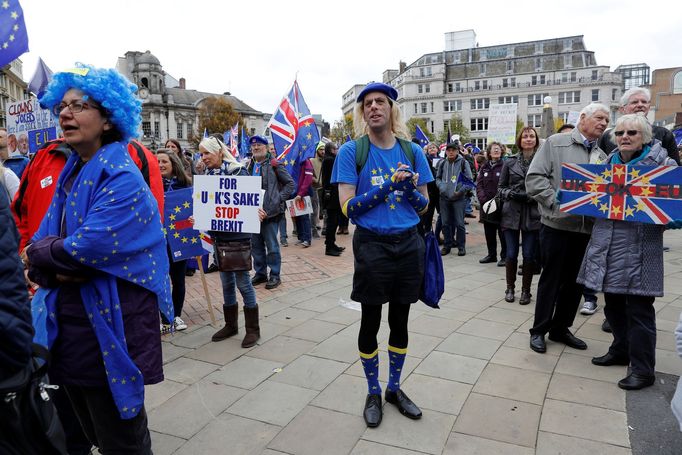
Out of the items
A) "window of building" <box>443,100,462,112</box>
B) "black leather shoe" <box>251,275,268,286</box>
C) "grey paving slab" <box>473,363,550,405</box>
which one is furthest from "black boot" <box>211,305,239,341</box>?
"window of building" <box>443,100,462,112</box>

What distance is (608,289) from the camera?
378 cm

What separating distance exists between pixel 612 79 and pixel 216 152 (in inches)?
3311

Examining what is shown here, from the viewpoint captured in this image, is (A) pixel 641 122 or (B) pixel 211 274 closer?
(A) pixel 641 122

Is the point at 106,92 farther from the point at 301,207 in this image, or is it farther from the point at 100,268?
the point at 301,207

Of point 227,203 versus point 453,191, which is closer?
point 227,203

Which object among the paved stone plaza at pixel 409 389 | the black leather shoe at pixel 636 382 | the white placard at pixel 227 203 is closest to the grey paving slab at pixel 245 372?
the paved stone plaza at pixel 409 389

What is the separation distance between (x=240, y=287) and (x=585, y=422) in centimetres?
310

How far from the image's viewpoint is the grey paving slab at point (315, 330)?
4816 millimetres

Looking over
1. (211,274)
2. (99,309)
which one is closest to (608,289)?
(99,309)

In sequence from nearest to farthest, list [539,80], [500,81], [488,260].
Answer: [488,260], [539,80], [500,81]

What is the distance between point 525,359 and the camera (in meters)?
4.22

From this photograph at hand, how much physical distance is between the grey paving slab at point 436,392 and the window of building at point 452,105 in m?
85.2

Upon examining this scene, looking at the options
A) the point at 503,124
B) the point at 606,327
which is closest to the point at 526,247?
the point at 606,327

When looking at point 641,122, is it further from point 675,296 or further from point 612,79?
point 612,79
